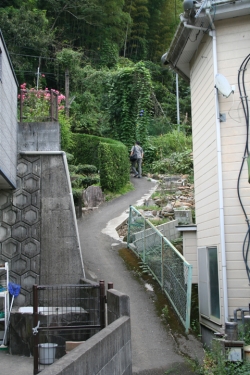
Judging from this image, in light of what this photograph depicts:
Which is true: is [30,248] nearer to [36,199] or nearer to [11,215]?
[11,215]

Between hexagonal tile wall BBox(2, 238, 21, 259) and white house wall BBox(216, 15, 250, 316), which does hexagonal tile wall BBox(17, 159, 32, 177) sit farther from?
white house wall BBox(216, 15, 250, 316)

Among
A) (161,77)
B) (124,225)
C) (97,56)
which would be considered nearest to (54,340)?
(124,225)

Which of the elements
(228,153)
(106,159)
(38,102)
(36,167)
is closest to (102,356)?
(228,153)

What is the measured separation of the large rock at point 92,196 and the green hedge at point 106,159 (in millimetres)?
1142

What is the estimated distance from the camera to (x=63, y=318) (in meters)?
7.80

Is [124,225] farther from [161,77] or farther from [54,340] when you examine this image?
[161,77]

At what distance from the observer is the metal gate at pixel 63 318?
249 inches

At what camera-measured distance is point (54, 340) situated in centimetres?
755

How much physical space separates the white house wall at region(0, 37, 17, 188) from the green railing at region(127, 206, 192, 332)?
3.66 m

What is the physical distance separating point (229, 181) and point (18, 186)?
15.2ft

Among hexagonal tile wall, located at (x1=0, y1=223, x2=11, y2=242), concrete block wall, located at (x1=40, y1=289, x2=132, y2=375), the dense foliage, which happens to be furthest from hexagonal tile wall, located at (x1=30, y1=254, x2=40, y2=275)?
the dense foliage

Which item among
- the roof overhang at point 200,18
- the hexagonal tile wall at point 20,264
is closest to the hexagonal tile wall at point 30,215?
the hexagonal tile wall at point 20,264

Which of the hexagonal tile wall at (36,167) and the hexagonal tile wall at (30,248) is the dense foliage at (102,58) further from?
the hexagonal tile wall at (30,248)

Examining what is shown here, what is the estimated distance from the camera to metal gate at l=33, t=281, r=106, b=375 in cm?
632
